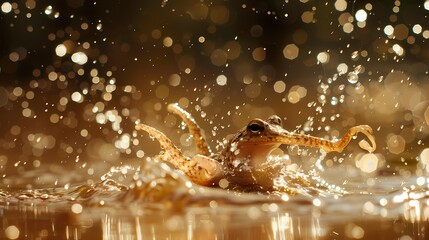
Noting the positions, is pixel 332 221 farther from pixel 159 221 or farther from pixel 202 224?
pixel 159 221

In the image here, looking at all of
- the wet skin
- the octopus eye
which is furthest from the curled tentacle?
the octopus eye

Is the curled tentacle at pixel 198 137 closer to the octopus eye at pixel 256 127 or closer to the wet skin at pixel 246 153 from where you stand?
the wet skin at pixel 246 153

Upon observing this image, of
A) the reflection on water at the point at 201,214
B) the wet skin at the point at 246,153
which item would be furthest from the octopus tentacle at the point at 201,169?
the reflection on water at the point at 201,214

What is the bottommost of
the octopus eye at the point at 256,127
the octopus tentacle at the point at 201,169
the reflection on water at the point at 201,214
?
the reflection on water at the point at 201,214

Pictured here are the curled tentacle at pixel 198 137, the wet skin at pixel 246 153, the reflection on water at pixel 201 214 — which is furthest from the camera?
the curled tentacle at pixel 198 137

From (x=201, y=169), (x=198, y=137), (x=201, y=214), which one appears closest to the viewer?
(x=201, y=214)

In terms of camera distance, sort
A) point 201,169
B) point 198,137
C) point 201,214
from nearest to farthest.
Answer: point 201,214 → point 201,169 → point 198,137

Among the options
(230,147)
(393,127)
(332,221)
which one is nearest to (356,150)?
(393,127)

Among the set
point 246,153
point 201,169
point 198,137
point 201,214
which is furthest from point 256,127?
point 201,214

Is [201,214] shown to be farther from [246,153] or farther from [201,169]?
[246,153]

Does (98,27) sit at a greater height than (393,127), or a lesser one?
greater

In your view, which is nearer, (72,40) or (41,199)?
(41,199)
